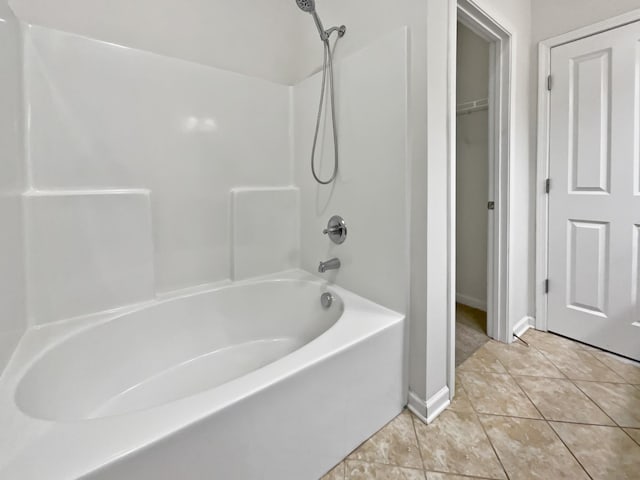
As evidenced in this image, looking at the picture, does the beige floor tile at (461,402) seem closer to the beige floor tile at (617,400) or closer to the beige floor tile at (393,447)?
the beige floor tile at (393,447)

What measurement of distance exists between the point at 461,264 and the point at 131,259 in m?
2.48

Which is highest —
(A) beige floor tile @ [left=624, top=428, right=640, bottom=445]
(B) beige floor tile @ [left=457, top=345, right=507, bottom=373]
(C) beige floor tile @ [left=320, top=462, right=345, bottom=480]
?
(B) beige floor tile @ [left=457, top=345, right=507, bottom=373]

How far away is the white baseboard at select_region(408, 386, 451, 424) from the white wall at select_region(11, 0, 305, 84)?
2.02 m

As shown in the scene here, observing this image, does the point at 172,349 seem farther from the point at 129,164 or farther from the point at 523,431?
the point at 523,431

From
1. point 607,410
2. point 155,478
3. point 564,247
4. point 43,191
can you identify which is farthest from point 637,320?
point 43,191

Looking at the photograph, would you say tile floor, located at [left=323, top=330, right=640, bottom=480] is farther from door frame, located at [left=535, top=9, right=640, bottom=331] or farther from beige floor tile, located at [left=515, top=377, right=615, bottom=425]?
door frame, located at [left=535, top=9, right=640, bottom=331]

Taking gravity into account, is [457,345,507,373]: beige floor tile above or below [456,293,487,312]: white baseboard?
below

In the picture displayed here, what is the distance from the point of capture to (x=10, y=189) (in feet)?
3.47

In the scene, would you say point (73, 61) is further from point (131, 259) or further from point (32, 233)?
point (131, 259)

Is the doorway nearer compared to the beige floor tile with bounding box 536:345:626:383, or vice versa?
the beige floor tile with bounding box 536:345:626:383

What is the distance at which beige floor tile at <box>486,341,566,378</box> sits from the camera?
158 centimetres

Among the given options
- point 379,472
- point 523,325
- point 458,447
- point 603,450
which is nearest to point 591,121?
point 523,325

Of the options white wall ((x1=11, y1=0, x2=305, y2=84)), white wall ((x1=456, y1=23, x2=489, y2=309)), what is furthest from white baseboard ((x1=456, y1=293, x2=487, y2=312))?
white wall ((x1=11, y1=0, x2=305, y2=84))

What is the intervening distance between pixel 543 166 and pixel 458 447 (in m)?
1.76
